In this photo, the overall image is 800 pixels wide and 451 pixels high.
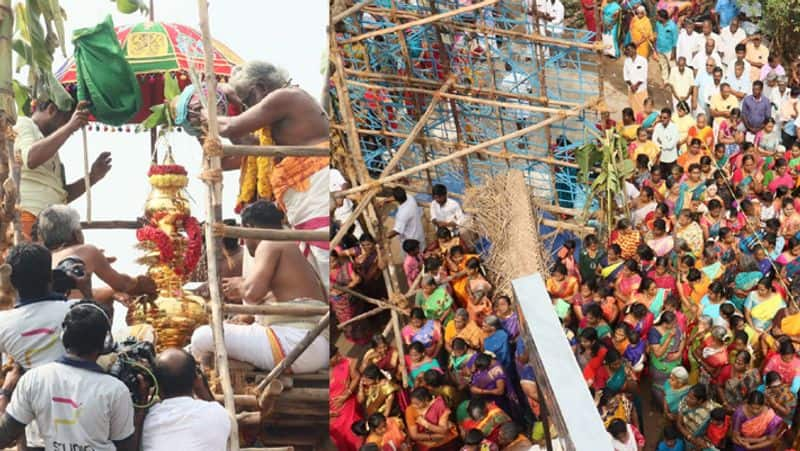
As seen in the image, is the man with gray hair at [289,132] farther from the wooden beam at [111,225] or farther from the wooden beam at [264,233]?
the wooden beam at [111,225]

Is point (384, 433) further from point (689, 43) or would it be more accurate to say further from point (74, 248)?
point (689, 43)

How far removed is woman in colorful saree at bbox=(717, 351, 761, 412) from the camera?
716 cm

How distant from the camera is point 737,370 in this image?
728 cm

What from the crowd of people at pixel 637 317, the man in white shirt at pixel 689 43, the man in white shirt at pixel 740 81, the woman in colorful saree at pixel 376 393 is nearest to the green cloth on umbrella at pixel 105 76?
the crowd of people at pixel 637 317

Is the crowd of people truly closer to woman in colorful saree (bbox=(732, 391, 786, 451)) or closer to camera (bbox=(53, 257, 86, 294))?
woman in colorful saree (bbox=(732, 391, 786, 451))

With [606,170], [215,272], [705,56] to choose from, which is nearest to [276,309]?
[215,272]

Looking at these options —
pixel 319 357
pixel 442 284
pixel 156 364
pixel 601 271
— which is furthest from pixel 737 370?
pixel 156 364

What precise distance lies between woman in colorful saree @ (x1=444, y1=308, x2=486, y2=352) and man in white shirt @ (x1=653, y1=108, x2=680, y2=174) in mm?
2912

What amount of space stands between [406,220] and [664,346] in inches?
91.0

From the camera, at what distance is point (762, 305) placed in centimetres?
786

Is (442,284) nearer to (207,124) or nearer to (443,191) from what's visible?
(443,191)

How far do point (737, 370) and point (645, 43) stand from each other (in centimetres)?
504

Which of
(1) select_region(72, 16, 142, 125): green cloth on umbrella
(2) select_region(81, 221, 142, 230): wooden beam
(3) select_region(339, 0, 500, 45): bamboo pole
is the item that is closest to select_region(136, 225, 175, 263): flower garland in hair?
(2) select_region(81, 221, 142, 230): wooden beam

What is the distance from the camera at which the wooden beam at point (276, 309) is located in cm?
445
